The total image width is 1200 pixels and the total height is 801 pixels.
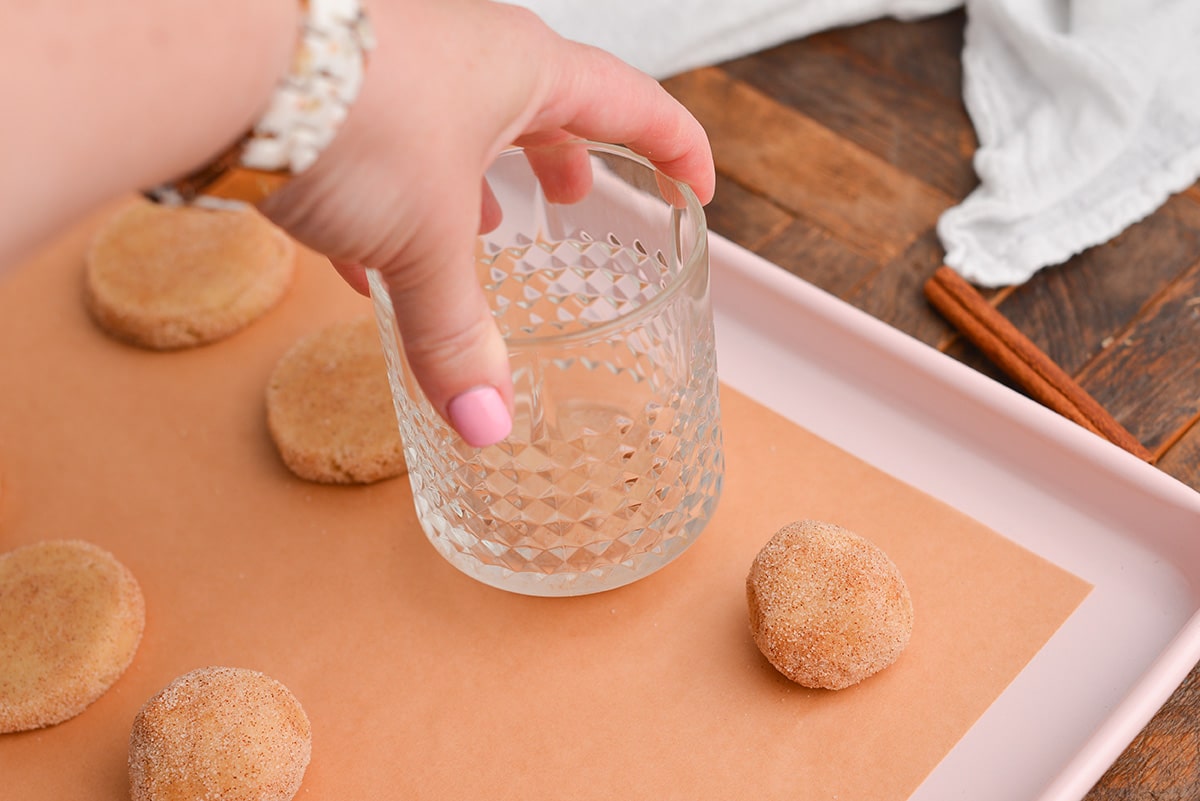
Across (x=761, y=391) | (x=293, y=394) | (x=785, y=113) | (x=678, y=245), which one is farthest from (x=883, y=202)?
(x=293, y=394)

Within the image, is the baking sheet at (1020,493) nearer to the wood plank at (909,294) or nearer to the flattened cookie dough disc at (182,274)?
the wood plank at (909,294)

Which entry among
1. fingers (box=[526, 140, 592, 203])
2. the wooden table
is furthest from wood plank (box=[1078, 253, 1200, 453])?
fingers (box=[526, 140, 592, 203])

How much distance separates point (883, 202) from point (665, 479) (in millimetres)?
419

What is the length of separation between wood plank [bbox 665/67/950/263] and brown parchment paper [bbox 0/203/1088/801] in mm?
238

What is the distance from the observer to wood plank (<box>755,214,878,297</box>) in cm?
90

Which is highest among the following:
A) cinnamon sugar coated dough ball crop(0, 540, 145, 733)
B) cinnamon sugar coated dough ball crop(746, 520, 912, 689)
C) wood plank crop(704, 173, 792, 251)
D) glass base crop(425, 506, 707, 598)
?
cinnamon sugar coated dough ball crop(746, 520, 912, 689)

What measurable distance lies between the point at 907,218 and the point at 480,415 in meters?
0.56

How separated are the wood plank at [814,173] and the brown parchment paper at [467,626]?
9.4 inches

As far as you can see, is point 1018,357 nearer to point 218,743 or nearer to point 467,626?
point 467,626

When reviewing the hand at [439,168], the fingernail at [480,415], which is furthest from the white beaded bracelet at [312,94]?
the fingernail at [480,415]

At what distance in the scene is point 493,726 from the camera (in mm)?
628

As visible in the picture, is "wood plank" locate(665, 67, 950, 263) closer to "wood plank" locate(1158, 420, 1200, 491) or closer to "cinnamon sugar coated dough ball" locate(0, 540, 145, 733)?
Result: "wood plank" locate(1158, 420, 1200, 491)

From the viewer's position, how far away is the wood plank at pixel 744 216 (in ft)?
3.08

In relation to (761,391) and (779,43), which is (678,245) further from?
(779,43)
